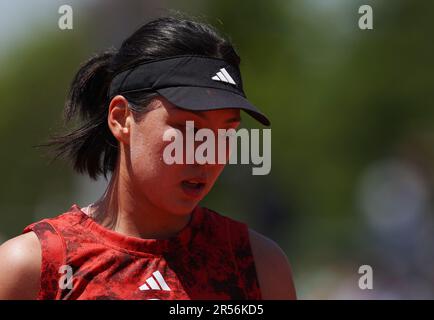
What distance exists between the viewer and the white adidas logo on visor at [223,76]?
11.1 ft

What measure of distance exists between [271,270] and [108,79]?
105 centimetres

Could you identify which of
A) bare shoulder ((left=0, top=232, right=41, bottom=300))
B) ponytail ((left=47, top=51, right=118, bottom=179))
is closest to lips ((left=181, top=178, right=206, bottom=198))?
ponytail ((left=47, top=51, right=118, bottom=179))

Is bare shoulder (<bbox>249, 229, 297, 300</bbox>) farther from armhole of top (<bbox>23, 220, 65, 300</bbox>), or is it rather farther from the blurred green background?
the blurred green background

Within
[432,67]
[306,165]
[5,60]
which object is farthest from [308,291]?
[5,60]

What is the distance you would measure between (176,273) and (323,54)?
17179 millimetres

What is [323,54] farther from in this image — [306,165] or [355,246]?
[355,246]

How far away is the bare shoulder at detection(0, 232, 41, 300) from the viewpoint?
10.2 feet

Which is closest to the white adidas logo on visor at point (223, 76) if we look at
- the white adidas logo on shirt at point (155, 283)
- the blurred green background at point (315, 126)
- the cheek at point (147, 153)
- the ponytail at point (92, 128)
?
the cheek at point (147, 153)

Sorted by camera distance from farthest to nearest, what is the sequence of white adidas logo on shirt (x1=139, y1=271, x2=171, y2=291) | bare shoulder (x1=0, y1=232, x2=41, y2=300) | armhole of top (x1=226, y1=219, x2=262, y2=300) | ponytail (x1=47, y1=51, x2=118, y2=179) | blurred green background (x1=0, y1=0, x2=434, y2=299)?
blurred green background (x1=0, y1=0, x2=434, y2=299), ponytail (x1=47, y1=51, x2=118, y2=179), armhole of top (x1=226, y1=219, x2=262, y2=300), white adidas logo on shirt (x1=139, y1=271, x2=171, y2=291), bare shoulder (x1=0, y1=232, x2=41, y2=300)

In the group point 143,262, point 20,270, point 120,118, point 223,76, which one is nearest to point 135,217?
point 143,262

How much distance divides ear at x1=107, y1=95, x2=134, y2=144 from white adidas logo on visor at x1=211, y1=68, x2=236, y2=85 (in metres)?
0.37

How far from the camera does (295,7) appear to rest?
2033 centimetres

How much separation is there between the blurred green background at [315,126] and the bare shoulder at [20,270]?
1365cm

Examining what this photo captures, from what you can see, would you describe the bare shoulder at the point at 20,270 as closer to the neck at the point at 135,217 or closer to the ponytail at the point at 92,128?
the neck at the point at 135,217
